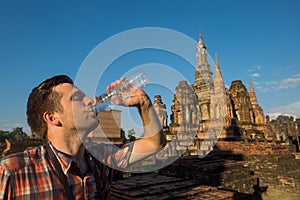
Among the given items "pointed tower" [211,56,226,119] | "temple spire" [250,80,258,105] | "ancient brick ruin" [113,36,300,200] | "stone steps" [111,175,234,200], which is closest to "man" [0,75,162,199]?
"ancient brick ruin" [113,36,300,200]

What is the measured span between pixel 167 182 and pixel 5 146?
537 inches

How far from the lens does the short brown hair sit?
1598 mm

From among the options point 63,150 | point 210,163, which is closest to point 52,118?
point 63,150

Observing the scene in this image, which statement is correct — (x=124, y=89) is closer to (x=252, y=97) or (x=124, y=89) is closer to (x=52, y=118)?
(x=52, y=118)

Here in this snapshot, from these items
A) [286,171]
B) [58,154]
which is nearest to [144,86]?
[58,154]

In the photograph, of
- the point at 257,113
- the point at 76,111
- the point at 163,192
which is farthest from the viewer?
the point at 257,113

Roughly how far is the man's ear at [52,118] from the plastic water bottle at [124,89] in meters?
0.29

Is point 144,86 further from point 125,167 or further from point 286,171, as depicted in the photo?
point 286,171

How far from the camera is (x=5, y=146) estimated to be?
13.7m

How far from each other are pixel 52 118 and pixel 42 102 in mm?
139

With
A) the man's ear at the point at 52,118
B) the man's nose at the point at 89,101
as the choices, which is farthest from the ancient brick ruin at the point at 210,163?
the man's ear at the point at 52,118

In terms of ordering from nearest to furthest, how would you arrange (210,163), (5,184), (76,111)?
(5,184)
(76,111)
(210,163)

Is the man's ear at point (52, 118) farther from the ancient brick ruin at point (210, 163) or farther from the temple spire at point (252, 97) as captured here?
the temple spire at point (252, 97)

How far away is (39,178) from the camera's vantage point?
4.44 ft
